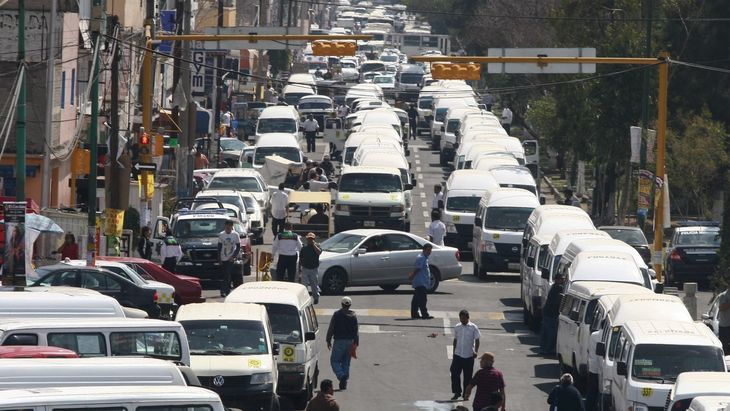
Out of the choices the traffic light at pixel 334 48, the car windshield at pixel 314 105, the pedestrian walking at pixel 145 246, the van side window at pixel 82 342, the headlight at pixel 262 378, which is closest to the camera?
the van side window at pixel 82 342

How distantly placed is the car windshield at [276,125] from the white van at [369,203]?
2244 cm

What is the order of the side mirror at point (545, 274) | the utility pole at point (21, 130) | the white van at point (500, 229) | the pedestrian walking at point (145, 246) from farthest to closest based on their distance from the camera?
the white van at point (500, 229) → the pedestrian walking at point (145, 246) → the side mirror at point (545, 274) → the utility pole at point (21, 130)

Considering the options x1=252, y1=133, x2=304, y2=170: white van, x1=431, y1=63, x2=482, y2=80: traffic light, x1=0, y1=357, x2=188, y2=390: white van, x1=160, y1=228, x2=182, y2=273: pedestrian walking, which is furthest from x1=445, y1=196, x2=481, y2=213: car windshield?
x1=0, y1=357, x2=188, y2=390: white van

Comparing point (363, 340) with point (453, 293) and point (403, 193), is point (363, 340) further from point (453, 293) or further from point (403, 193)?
point (403, 193)

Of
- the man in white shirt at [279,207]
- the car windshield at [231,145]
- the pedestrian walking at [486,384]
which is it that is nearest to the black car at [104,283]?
the pedestrian walking at [486,384]

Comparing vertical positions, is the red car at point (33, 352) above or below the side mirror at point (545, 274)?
above

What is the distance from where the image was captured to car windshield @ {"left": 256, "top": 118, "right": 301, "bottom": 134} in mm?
68812

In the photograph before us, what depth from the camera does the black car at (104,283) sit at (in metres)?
29.0

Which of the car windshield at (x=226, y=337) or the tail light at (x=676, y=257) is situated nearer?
the car windshield at (x=226, y=337)

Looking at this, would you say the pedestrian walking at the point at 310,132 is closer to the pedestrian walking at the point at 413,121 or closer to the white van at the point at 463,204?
the pedestrian walking at the point at 413,121

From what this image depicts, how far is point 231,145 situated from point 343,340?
43797 mm

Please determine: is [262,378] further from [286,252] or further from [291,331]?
[286,252]

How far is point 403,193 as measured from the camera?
46.4m

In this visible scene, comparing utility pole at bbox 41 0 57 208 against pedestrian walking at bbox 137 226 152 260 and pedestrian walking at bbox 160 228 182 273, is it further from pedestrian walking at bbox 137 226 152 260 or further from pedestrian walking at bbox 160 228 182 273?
pedestrian walking at bbox 160 228 182 273
